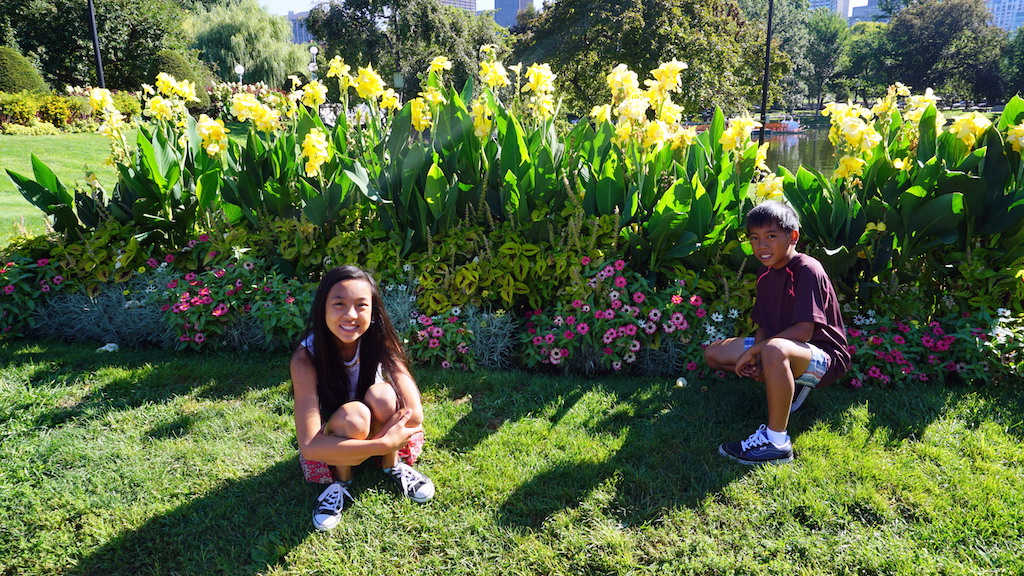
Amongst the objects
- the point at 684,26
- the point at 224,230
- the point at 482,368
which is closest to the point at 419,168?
the point at 482,368

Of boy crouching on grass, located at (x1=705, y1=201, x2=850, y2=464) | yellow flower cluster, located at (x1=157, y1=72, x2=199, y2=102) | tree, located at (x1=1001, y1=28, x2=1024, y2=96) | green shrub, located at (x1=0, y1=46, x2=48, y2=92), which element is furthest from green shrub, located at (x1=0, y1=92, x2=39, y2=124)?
tree, located at (x1=1001, y1=28, x2=1024, y2=96)

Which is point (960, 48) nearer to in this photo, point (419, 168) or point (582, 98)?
point (582, 98)

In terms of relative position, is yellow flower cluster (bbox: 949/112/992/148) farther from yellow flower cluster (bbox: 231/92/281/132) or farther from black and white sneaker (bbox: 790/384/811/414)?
yellow flower cluster (bbox: 231/92/281/132)

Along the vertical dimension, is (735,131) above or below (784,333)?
above

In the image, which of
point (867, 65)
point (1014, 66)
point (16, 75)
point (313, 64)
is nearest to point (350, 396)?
point (313, 64)

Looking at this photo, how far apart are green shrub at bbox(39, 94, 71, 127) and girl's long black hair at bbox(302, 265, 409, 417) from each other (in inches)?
586

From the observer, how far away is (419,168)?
10.9ft

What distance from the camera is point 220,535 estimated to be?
2109 millimetres

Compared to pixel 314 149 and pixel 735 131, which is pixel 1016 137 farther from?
pixel 314 149

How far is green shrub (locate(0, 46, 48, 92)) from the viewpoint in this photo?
47.5 ft

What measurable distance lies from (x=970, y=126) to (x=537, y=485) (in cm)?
247

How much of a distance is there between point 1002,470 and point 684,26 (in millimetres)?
14585

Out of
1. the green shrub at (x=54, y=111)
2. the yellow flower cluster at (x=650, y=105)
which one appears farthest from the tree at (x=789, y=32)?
the yellow flower cluster at (x=650, y=105)

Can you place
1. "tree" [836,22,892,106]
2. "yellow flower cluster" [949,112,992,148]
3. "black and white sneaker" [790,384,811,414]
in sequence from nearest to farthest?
1. "black and white sneaker" [790,384,811,414]
2. "yellow flower cluster" [949,112,992,148]
3. "tree" [836,22,892,106]
